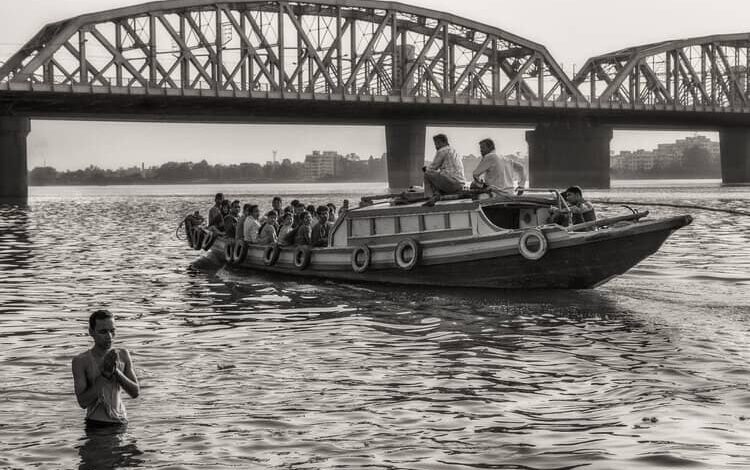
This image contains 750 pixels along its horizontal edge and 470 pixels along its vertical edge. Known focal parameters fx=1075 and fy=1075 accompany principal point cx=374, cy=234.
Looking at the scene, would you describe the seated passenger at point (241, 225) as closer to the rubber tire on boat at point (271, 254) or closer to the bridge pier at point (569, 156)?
the rubber tire on boat at point (271, 254)

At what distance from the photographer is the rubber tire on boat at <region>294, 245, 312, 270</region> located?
30.1 meters

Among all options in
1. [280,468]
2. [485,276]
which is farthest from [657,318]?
[280,468]

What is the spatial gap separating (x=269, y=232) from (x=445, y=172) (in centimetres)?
782

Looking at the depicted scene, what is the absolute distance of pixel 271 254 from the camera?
1244 inches

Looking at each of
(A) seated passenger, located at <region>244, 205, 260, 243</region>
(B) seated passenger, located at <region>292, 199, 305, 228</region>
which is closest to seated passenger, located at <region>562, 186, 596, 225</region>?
(B) seated passenger, located at <region>292, 199, 305, 228</region>

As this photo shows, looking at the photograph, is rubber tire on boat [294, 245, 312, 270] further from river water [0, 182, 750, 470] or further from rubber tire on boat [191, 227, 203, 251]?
rubber tire on boat [191, 227, 203, 251]

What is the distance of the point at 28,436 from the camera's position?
12.4 m

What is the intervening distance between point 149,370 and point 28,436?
3861mm

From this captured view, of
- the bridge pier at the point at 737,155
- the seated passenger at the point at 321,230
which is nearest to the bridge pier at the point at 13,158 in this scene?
the seated passenger at the point at 321,230

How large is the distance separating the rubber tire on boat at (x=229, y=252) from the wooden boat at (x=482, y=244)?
4.25 meters

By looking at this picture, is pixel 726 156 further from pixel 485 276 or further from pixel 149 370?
pixel 149 370

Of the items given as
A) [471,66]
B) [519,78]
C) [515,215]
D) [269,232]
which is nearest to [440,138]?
[515,215]

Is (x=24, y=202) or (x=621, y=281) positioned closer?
(x=621, y=281)

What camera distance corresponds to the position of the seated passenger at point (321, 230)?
31.0m
